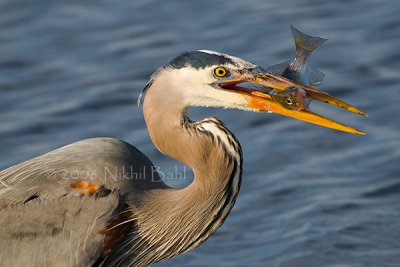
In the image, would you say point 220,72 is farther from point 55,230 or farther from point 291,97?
point 55,230

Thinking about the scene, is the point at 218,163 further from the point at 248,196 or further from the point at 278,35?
the point at 278,35

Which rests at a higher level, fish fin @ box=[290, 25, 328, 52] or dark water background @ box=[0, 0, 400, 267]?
fish fin @ box=[290, 25, 328, 52]

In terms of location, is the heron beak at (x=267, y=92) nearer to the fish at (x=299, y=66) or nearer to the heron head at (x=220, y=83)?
the heron head at (x=220, y=83)

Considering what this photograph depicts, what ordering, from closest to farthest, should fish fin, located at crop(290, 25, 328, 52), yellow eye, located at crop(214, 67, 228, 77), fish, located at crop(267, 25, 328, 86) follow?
1. yellow eye, located at crop(214, 67, 228, 77)
2. fish, located at crop(267, 25, 328, 86)
3. fish fin, located at crop(290, 25, 328, 52)

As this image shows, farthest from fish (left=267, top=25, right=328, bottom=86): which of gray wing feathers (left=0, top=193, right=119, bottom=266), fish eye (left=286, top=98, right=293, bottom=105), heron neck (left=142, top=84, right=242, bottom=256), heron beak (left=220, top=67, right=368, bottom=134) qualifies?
gray wing feathers (left=0, top=193, right=119, bottom=266)

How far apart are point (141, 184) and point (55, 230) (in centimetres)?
66

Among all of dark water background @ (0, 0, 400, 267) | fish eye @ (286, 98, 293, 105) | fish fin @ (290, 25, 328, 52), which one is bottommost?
dark water background @ (0, 0, 400, 267)

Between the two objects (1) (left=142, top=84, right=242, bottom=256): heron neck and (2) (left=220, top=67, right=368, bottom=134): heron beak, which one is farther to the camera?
(1) (left=142, top=84, right=242, bottom=256): heron neck

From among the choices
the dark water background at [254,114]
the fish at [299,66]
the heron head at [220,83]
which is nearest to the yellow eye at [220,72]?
the heron head at [220,83]

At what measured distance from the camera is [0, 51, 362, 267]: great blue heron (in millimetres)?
6590

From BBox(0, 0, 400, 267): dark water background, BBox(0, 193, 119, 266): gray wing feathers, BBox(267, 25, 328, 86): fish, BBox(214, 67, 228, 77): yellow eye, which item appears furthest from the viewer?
BBox(0, 0, 400, 267): dark water background

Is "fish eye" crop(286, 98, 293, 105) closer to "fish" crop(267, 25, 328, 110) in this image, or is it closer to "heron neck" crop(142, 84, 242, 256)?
"fish" crop(267, 25, 328, 110)

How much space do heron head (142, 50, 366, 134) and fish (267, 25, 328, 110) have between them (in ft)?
0.10

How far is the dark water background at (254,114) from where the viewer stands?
881cm
